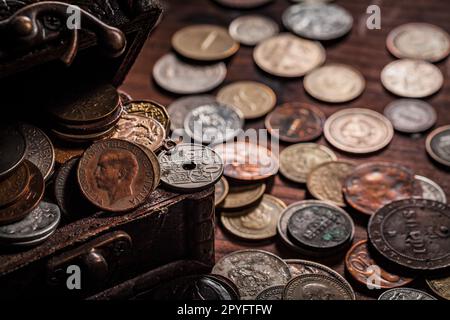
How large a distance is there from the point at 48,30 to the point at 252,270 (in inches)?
46.2

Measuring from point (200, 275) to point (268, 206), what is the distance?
0.52 meters

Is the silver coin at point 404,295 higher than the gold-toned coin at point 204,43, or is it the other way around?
the gold-toned coin at point 204,43

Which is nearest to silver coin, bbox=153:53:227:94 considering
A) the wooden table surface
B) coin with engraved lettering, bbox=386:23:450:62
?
the wooden table surface

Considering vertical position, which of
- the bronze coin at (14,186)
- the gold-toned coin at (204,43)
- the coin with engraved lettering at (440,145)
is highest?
the bronze coin at (14,186)

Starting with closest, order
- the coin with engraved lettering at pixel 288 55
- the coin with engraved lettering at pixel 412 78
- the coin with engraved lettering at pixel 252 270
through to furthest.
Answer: the coin with engraved lettering at pixel 252 270, the coin with engraved lettering at pixel 412 78, the coin with engraved lettering at pixel 288 55

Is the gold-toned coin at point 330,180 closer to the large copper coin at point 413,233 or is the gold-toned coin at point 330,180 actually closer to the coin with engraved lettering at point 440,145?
the large copper coin at point 413,233

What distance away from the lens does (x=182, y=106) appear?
3555mm

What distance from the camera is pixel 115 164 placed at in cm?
256

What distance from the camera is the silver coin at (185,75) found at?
12.0ft

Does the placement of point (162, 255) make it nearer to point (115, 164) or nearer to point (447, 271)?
point (115, 164)

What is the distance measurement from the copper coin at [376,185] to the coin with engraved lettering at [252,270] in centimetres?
46

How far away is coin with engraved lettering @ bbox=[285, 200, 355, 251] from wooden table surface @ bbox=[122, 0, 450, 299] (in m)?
0.07

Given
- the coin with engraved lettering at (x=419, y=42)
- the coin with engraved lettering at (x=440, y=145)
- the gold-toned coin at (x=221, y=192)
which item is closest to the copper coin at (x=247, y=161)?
the gold-toned coin at (x=221, y=192)

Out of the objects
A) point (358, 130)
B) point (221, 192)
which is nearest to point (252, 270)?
point (221, 192)
